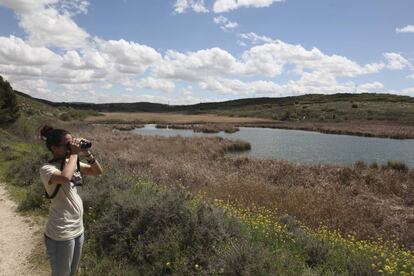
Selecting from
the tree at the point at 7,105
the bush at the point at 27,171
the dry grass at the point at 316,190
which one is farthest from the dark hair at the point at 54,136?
the tree at the point at 7,105

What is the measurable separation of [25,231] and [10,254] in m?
1.29

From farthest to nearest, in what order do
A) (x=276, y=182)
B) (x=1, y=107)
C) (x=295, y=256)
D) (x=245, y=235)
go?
(x=1, y=107) < (x=276, y=182) < (x=245, y=235) < (x=295, y=256)

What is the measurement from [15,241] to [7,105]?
1292 inches

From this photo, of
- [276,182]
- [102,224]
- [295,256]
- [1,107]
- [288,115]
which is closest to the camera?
[295,256]

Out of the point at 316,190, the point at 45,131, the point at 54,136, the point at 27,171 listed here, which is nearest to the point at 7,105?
the point at 27,171

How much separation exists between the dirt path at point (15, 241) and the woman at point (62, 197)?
239 centimetres

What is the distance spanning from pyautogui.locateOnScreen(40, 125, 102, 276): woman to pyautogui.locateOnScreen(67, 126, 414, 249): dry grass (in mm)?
6888

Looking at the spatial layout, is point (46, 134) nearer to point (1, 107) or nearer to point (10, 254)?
point (10, 254)

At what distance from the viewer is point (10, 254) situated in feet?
22.9

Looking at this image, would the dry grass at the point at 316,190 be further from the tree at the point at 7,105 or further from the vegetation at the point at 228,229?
the tree at the point at 7,105

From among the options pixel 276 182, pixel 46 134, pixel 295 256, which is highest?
pixel 46 134

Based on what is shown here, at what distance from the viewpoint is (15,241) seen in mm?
7648

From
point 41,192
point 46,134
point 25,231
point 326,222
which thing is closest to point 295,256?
point 46,134

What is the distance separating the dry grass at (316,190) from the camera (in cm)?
1047
